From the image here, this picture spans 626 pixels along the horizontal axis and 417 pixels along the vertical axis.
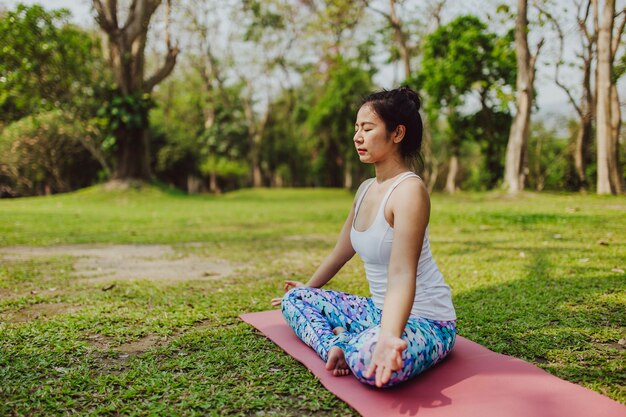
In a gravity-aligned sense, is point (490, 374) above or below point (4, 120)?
below

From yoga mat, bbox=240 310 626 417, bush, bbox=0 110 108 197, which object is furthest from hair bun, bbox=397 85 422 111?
bush, bbox=0 110 108 197

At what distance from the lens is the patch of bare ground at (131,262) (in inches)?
185

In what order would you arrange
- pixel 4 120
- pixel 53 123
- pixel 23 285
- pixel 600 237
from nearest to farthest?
pixel 23 285 < pixel 600 237 < pixel 4 120 < pixel 53 123

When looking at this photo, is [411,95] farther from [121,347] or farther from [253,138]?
[253,138]

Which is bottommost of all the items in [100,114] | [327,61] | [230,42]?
[100,114]

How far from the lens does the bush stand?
65.8 feet

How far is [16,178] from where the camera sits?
21734 millimetres

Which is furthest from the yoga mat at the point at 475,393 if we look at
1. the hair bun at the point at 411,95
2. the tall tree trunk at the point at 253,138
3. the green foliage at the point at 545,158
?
the tall tree trunk at the point at 253,138

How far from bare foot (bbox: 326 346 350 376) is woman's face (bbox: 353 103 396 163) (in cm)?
91

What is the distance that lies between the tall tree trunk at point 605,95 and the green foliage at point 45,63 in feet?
→ 45.3

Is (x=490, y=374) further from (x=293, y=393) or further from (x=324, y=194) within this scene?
(x=324, y=194)

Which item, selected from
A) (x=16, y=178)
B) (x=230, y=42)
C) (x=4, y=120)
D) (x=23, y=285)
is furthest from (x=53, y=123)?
(x=23, y=285)

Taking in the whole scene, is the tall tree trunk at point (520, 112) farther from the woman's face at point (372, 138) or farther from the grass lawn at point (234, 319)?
the woman's face at point (372, 138)

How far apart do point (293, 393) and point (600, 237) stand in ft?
18.0
